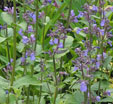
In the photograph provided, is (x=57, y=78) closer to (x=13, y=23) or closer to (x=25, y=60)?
(x=25, y=60)

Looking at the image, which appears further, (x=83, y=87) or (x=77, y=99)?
(x=77, y=99)

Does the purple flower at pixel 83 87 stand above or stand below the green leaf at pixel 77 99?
above

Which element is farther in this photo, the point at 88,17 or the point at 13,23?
the point at 88,17

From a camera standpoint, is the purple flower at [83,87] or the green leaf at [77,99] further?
the green leaf at [77,99]

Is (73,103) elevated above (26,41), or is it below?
below

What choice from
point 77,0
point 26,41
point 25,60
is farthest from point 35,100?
point 77,0

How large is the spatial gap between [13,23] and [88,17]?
0.52 meters

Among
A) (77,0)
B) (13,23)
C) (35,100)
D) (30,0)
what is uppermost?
(77,0)

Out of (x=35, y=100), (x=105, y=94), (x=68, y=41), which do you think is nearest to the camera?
(x=68, y=41)

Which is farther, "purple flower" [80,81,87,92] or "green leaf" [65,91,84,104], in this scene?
"green leaf" [65,91,84,104]

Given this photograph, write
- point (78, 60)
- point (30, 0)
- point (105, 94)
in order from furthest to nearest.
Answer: point (105, 94), point (30, 0), point (78, 60)

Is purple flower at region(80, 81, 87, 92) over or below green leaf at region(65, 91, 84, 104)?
over

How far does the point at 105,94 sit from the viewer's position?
6.62 ft

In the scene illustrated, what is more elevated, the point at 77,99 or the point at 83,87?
the point at 83,87
